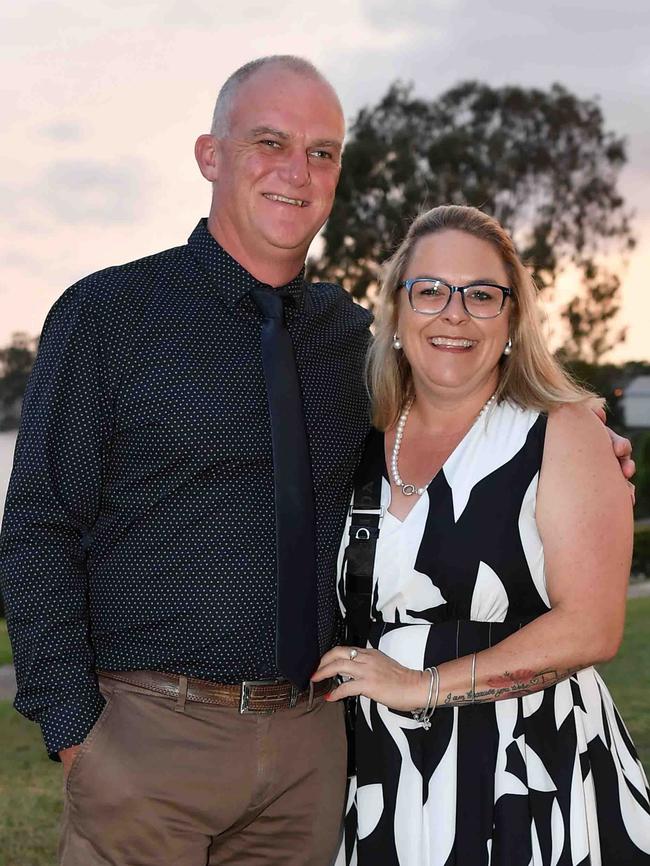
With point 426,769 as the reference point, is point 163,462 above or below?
above

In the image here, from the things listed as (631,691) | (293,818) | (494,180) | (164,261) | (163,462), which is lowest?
(631,691)

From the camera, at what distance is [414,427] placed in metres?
3.20

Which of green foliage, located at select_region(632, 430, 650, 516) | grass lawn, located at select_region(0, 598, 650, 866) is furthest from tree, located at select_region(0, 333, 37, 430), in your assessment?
green foliage, located at select_region(632, 430, 650, 516)

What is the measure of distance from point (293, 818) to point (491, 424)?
1.16 meters

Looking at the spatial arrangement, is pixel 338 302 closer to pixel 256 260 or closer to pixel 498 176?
pixel 256 260

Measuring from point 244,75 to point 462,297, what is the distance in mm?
857

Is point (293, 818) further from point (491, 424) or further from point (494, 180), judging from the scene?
point (494, 180)

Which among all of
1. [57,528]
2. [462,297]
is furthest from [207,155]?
[57,528]

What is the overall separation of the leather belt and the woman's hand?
0.35ft

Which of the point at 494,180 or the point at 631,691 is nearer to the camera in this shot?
the point at 631,691

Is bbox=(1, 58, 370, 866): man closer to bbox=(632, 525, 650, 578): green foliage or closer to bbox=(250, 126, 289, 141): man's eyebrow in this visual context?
bbox=(250, 126, 289, 141): man's eyebrow

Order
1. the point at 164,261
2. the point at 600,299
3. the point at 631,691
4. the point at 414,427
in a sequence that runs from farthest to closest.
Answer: the point at 600,299 → the point at 631,691 → the point at 414,427 → the point at 164,261

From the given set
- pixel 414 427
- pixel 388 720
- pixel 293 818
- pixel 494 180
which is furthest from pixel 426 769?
pixel 494 180

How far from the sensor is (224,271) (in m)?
2.95
